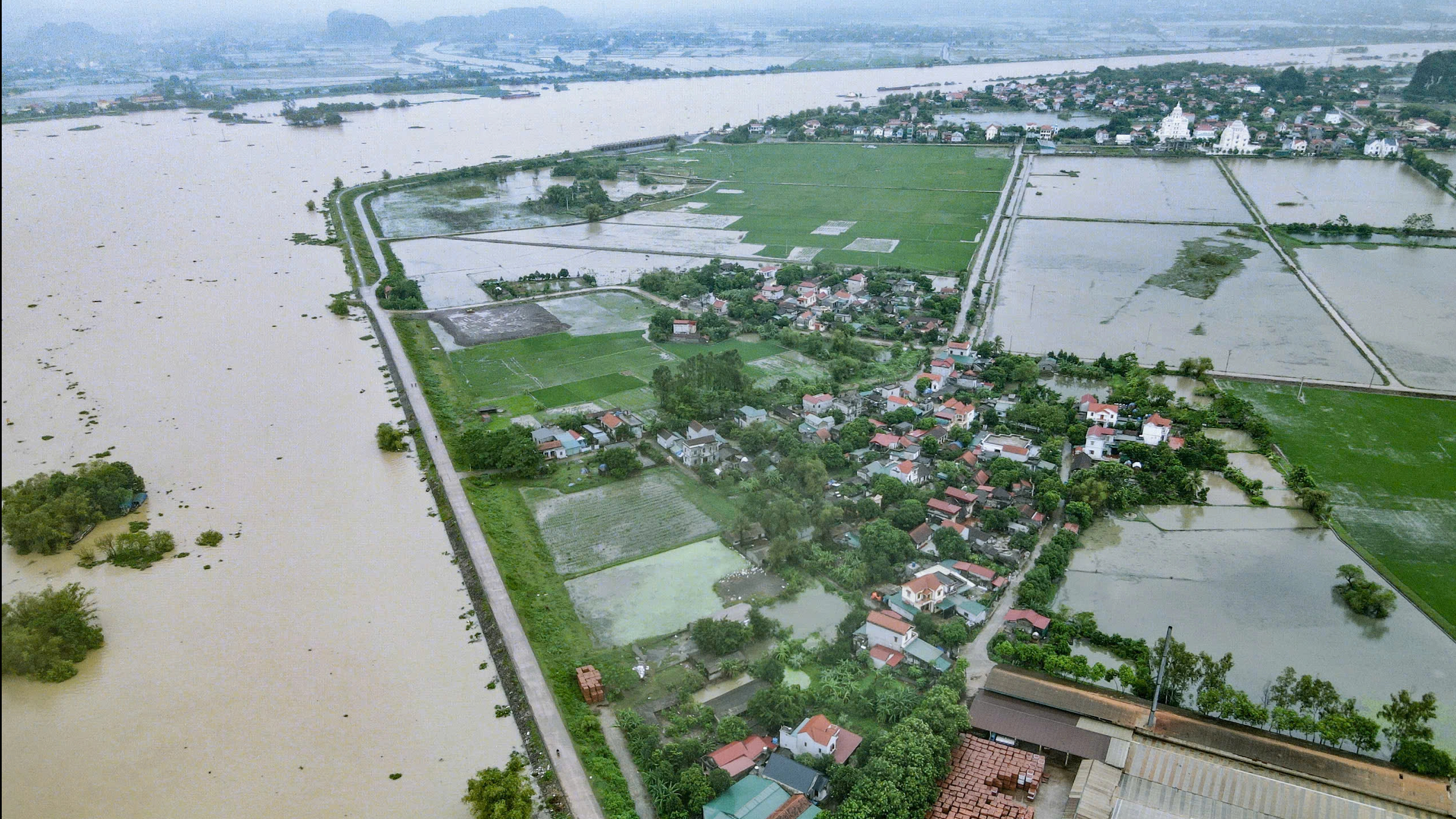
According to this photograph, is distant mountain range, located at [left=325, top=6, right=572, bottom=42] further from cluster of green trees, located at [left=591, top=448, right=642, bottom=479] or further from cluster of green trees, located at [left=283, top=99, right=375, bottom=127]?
cluster of green trees, located at [left=591, top=448, right=642, bottom=479]

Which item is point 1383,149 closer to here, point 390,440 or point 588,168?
point 588,168

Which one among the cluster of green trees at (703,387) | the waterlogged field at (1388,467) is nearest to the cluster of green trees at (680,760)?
the cluster of green trees at (703,387)

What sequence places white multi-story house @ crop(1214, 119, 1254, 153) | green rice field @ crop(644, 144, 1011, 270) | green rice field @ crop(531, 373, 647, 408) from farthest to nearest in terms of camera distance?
white multi-story house @ crop(1214, 119, 1254, 153) → green rice field @ crop(644, 144, 1011, 270) → green rice field @ crop(531, 373, 647, 408)

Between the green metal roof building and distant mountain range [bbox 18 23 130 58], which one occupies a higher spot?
distant mountain range [bbox 18 23 130 58]

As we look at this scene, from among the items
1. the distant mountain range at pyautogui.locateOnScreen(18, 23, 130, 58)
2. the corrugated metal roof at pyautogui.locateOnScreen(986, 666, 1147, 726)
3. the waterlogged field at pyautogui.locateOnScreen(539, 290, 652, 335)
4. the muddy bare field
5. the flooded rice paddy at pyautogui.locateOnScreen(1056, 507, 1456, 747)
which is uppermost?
the distant mountain range at pyautogui.locateOnScreen(18, 23, 130, 58)

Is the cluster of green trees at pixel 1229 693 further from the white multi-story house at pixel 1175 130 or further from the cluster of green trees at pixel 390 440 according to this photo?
the white multi-story house at pixel 1175 130

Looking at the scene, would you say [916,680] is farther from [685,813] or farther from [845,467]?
[845,467]

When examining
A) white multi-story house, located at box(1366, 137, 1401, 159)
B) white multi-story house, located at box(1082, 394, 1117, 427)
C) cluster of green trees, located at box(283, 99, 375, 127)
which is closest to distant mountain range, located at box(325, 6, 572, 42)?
cluster of green trees, located at box(283, 99, 375, 127)
